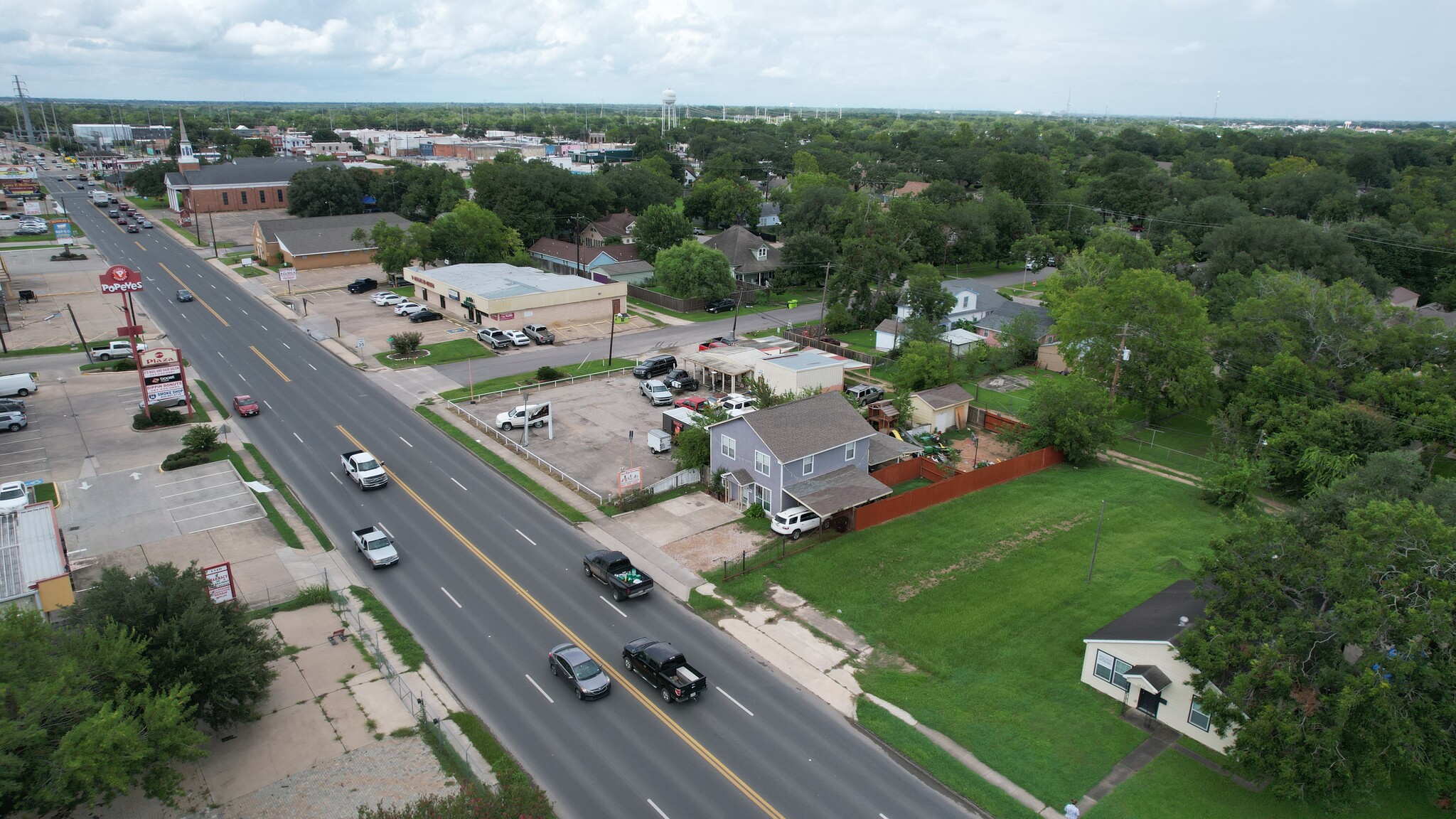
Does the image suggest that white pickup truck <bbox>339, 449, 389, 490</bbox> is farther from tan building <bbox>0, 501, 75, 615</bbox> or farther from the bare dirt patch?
the bare dirt patch

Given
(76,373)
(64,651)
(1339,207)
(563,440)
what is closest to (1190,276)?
(1339,207)

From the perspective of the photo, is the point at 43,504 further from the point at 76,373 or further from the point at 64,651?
the point at 76,373

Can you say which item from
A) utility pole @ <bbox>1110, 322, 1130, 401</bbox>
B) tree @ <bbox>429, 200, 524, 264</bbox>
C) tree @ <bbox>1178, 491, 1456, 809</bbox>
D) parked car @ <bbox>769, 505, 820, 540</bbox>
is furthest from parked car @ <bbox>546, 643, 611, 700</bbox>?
tree @ <bbox>429, 200, 524, 264</bbox>

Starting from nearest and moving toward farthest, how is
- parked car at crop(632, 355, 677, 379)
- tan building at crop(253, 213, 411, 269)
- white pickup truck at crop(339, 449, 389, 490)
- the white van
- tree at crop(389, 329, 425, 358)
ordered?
1. white pickup truck at crop(339, 449, 389, 490)
2. the white van
3. parked car at crop(632, 355, 677, 379)
4. tree at crop(389, 329, 425, 358)
5. tan building at crop(253, 213, 411, 269)

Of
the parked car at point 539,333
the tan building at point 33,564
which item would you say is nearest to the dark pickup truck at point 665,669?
the tan building at point 33,564

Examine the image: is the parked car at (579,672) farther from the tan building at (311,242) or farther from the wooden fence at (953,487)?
the tan building at (311,242)

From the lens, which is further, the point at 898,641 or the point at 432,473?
the point at 432,473
